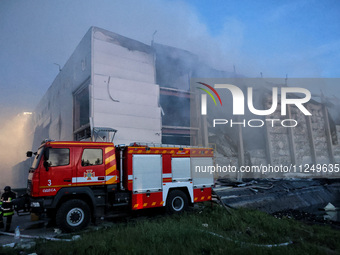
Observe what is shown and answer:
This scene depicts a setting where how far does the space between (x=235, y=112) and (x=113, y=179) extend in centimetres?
1517

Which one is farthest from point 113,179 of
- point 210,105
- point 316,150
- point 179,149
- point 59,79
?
point 316,150

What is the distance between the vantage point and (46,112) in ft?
88.0

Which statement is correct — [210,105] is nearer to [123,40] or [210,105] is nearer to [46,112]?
[123,40]

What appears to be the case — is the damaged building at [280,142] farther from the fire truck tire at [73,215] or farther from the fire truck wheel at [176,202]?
the fire truck tire at [73,215]

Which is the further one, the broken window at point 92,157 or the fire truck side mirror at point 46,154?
the broken window at point 92,157

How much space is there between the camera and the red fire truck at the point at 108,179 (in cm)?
606

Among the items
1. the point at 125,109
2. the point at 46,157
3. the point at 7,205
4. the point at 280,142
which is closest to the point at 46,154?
the point at 46,157

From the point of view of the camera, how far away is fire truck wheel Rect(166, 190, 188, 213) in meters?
7.61

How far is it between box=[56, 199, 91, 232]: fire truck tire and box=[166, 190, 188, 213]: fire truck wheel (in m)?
2.51

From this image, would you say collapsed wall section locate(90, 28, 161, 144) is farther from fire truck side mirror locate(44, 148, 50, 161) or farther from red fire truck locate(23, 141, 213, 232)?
fire truck side mirror locate(44, 148, 50, 161)

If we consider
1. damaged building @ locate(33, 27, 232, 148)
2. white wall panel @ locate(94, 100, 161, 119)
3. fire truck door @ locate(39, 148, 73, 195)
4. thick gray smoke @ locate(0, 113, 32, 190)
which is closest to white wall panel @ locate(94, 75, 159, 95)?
damaged building @ locate(33, 27, 232, 148)

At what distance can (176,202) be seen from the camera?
779 cm

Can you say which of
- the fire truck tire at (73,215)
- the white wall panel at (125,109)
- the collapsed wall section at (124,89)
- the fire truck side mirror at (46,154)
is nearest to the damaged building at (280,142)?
the white wall panel at (125,109)

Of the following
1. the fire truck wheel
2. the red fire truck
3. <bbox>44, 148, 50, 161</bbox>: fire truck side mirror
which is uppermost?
<bbox>44, 148, 50, 161</bbox>: fire truck side mirror
